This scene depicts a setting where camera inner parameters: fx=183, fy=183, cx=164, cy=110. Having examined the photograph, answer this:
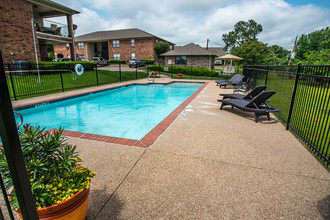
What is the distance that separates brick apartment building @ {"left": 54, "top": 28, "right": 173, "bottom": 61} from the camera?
3547 centimetres

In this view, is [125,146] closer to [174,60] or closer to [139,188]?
[139,188]

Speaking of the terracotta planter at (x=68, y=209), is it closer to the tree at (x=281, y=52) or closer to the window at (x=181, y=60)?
the window at (x=181, y=60)

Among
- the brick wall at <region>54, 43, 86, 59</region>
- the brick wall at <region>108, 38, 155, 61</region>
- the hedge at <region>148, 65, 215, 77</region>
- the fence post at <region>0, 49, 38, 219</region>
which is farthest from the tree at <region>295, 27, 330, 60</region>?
the fence post at <region>0, 49, 38, 219</region>

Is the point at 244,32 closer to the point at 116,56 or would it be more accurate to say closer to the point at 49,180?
the point at 116,56

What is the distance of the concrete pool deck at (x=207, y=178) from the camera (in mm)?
2137

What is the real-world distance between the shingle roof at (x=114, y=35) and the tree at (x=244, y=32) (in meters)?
34.3

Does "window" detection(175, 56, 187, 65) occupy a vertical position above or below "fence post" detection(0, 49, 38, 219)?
above

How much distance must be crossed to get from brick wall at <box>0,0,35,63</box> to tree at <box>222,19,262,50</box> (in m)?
54.9

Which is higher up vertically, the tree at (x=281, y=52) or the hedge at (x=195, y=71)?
the tree at (x=281, y=52)

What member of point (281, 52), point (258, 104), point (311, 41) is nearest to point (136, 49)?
point (258, 104)

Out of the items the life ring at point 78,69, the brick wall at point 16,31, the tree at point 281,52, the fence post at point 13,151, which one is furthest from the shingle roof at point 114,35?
the tree at point 281,52

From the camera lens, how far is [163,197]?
7.62 feet

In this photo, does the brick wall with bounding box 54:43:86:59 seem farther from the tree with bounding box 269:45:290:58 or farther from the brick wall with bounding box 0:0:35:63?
the tree with bounding box 269:45:290:58

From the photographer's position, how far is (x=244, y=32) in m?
56.6
